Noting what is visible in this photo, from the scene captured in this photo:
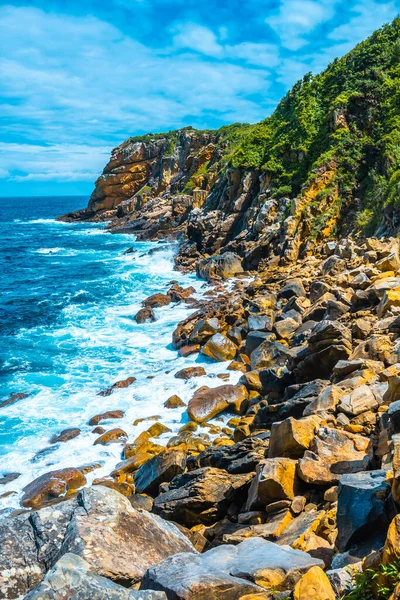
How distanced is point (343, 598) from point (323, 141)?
1562 inches

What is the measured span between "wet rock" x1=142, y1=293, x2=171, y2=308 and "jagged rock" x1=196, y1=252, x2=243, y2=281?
510cm

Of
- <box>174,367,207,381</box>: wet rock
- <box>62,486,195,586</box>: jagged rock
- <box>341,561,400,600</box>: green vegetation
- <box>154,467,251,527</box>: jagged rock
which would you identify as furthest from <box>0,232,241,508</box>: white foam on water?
<box>341,561,400,600</box>: green vegetation

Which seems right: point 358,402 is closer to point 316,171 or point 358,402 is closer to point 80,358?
point 80,358

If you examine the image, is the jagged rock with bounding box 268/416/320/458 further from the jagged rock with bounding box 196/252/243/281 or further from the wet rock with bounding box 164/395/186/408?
the jagged rock with bounding box 196/252/243/281

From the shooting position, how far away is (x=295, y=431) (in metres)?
10.4

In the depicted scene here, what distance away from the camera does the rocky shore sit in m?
5.93

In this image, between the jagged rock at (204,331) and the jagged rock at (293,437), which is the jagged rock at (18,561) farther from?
the jagged rock at (204,331)

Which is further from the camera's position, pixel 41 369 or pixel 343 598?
pixel 41 369

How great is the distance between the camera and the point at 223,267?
3828 cm

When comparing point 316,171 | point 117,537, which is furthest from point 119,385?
point 316,171

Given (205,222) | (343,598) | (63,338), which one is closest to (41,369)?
(63,338)

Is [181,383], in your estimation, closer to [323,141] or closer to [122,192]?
[323,141]

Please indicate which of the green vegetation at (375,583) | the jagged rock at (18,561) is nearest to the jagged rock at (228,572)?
the green vegetation at (375,583)

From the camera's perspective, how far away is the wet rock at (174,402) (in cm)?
1909
